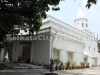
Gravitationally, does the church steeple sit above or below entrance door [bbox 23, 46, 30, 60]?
above

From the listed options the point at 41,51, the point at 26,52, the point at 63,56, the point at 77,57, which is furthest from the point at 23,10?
the point at 77,57

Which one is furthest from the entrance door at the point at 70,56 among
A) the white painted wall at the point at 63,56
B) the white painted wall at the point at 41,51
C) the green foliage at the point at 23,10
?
the green foliage at the point at 23,10

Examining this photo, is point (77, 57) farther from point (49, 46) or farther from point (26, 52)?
point (26, 52)

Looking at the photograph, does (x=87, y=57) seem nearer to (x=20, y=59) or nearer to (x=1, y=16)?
(x=20, y=59)

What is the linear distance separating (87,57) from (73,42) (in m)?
9.30

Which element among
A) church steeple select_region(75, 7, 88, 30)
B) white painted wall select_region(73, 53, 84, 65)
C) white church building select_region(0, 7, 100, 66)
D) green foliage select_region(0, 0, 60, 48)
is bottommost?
white painted wall select_region(73, 53, 84, 65)

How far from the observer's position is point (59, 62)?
624 inches

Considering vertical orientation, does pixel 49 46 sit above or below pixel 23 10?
below

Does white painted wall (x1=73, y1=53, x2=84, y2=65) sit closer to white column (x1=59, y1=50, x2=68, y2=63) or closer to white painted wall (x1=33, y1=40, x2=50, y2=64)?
white column (x1=59, y1=50, x2=68, y2=63)

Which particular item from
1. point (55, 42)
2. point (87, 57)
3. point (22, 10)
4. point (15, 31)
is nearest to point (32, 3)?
point (22, 10)

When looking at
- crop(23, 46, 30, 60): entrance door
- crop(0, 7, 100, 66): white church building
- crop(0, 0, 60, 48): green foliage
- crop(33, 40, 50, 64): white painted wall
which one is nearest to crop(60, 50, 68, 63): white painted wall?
crop(0, 7, 100, 66): white church building

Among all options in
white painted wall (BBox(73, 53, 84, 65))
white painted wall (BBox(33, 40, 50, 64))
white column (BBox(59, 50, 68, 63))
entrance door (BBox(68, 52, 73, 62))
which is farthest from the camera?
white painted wall (BBox(73, 53, 84, 65))

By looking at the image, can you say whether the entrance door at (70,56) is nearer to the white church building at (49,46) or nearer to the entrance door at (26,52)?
the white church building at (49,46)

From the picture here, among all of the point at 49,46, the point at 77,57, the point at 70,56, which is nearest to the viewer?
the point at 49,46
